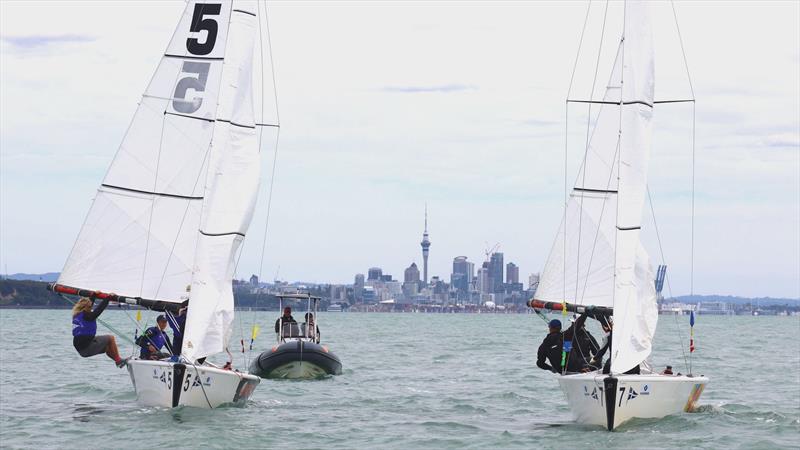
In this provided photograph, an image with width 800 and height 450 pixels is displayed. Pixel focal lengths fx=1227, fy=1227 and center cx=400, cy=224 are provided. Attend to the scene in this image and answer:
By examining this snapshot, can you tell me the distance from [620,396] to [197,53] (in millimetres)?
11534

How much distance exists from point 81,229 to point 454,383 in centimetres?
1305

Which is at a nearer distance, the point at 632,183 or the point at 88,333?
the point at 632,183

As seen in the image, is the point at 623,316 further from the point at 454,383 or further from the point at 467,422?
the point at 454,383

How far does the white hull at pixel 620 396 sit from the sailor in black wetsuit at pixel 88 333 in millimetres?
8917

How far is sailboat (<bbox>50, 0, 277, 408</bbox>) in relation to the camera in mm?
22922

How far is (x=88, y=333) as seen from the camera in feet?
78.2

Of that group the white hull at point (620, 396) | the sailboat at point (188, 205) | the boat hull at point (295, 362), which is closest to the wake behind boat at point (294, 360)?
the boat hull at point (295, 362)

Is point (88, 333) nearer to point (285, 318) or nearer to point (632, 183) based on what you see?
point (632, 183)

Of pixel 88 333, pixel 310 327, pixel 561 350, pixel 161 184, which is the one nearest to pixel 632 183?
pixel 561 350

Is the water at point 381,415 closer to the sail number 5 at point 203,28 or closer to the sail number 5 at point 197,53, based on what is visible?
the sail number 5 at point 197,53

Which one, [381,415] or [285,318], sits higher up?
[285,318]

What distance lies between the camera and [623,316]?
21.4m

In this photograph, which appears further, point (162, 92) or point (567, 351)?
point (162, 92)

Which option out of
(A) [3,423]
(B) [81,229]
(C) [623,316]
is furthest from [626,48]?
(A) [3,423]
